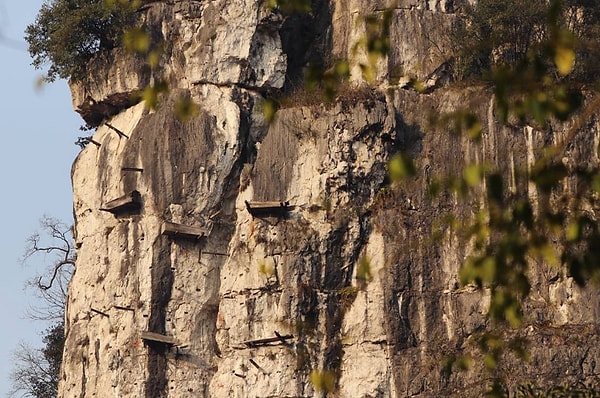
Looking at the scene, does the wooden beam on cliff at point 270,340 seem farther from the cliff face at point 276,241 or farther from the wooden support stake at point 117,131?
the wooden support stake at point 117,131

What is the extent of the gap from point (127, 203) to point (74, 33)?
13.1ft

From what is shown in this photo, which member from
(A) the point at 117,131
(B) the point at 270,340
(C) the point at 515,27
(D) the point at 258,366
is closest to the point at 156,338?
(D) the point at 258,366

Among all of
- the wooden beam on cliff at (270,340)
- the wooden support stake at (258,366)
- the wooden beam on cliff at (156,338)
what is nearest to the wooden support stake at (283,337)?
the wooden beam on cliff at (270,340)

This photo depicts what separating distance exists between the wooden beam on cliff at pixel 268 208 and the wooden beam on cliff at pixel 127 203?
85.4 inches

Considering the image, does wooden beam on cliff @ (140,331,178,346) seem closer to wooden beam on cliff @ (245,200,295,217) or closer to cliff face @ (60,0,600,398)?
cliff face @ (60,0,600,398)

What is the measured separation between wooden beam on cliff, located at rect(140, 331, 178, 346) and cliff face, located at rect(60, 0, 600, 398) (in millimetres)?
53

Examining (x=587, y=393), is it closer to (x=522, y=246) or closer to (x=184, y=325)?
(x=522, y=246)

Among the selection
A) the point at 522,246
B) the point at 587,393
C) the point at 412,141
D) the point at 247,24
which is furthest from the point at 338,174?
the point at 522,246

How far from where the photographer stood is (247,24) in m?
28.7

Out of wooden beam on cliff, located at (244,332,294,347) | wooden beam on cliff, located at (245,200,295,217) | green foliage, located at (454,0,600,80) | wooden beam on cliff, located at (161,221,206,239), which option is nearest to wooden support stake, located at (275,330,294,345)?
wooden beam on cliff, located at (244,332,294,347)

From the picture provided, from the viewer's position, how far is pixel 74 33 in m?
29.6

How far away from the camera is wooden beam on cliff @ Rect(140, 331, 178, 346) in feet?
88.6

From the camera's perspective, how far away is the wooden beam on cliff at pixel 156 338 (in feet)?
88.6

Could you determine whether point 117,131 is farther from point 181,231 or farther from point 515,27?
point 515,27
